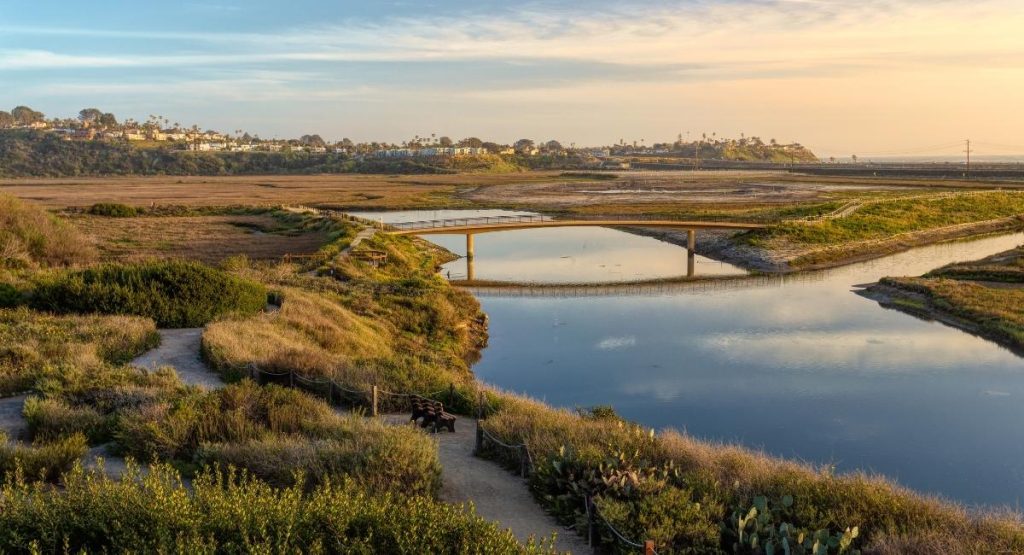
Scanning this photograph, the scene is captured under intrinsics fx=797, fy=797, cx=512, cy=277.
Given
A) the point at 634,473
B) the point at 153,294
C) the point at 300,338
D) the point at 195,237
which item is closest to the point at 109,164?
the point at 195,237

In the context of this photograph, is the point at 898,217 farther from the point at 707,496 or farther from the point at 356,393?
the point at 707,496

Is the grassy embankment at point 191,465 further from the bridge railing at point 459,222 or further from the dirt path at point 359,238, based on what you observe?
the bridge railing at point 459,222

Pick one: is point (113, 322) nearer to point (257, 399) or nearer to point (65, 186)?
point (257, 399)

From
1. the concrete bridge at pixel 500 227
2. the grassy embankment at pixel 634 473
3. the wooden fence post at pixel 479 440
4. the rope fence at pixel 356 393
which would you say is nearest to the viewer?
the grassy embankment at pixel 634 473

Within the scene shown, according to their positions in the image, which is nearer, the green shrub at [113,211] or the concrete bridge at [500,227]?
the concrete bridge at [500,227]

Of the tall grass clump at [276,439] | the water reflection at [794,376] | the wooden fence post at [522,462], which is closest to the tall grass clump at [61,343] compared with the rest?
the tall grass clump at [276,439]

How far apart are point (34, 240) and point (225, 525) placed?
34155 mm

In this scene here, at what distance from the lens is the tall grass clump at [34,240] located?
108ft

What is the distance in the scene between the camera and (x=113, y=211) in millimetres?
75562

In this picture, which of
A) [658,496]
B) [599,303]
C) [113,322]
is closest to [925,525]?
[658,496]

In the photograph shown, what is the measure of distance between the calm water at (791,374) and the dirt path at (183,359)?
981 centimetres

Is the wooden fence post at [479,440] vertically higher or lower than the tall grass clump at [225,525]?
lower

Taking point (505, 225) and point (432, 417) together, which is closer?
point (432, 417)

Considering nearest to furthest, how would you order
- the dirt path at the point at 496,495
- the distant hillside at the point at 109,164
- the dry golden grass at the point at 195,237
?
the dirt path at the point at 496,495 → the dry golden grass at the point at 195,237 → the distant hillside at the point at 109,164
